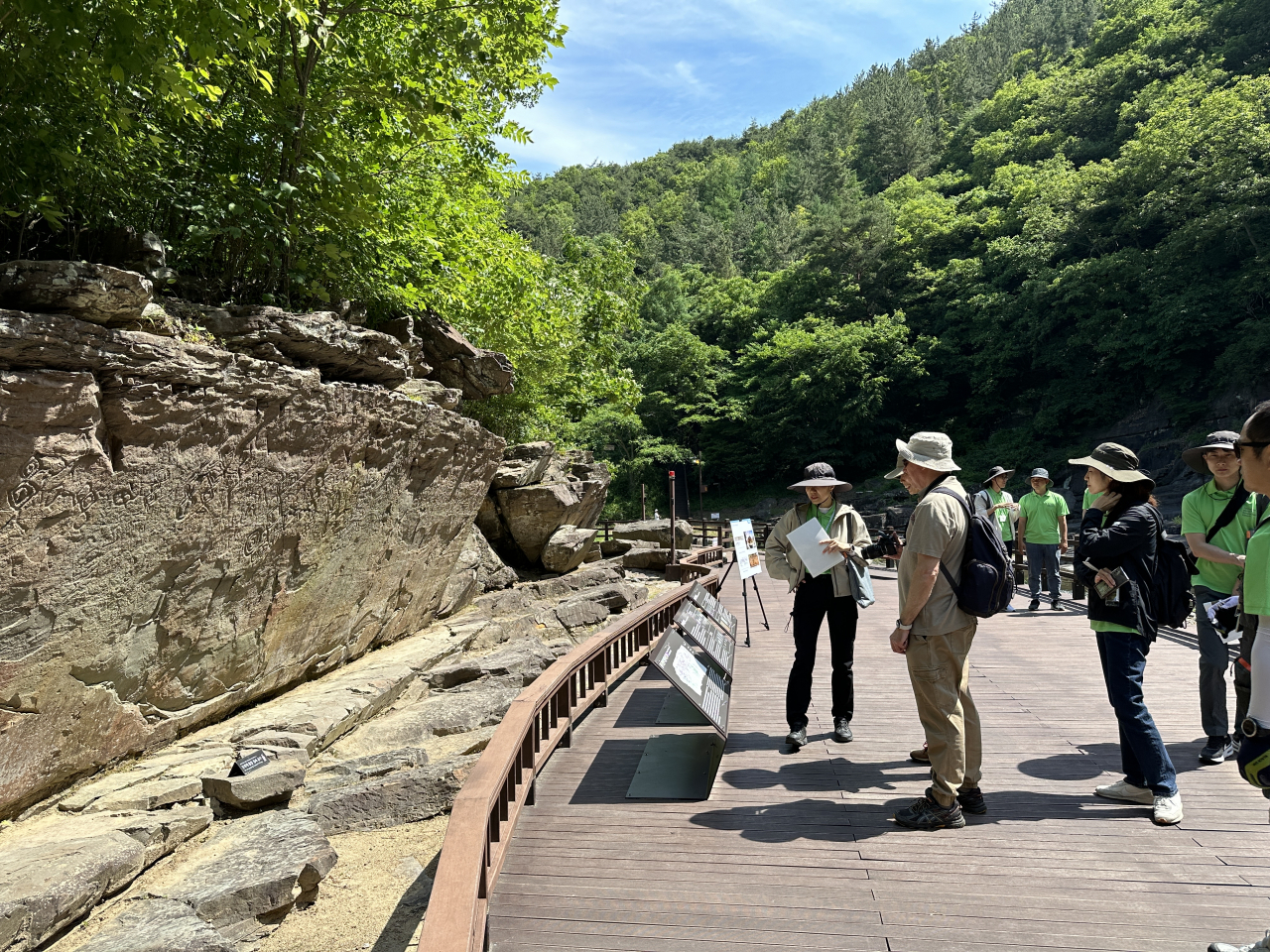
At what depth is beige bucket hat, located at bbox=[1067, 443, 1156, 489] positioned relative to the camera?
3.64m

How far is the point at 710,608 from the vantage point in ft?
20.6

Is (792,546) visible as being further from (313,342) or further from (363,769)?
(313,342)

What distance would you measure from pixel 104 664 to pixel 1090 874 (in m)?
6.37

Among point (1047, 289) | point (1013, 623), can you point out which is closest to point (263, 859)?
point (1013, 623)

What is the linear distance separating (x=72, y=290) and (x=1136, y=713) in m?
6.67

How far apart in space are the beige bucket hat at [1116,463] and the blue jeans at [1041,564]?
20.7 ft

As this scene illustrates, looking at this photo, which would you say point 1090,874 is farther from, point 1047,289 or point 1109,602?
point 1047,289

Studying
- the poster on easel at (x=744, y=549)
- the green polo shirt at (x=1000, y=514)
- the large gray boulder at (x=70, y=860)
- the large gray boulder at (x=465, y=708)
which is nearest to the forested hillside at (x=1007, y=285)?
the green polo shirt at (x=1000, y=514)

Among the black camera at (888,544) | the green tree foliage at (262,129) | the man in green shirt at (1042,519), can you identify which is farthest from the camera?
the man in green shirt at (1042,519)

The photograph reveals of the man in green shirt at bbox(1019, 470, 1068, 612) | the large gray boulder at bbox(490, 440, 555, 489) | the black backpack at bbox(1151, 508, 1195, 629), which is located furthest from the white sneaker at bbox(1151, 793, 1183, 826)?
the large gray boulder at bbox(490, 440, 555, 489)

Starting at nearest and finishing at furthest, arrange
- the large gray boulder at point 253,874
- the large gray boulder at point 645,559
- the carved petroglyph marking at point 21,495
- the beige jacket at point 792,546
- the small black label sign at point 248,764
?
the large gray boulder at point 253,874, the carved petroglyph marking at point 21,495, the beige jacket at point 792,546, the small black label sign at point 248,764, the large gray boulder at point 645,559

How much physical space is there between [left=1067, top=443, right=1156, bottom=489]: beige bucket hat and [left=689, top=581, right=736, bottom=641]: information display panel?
2835 mm

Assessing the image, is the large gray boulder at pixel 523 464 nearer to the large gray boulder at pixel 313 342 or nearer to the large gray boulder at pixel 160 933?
the large gray boulder at pixel 313 342

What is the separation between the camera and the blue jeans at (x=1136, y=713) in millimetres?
3498
